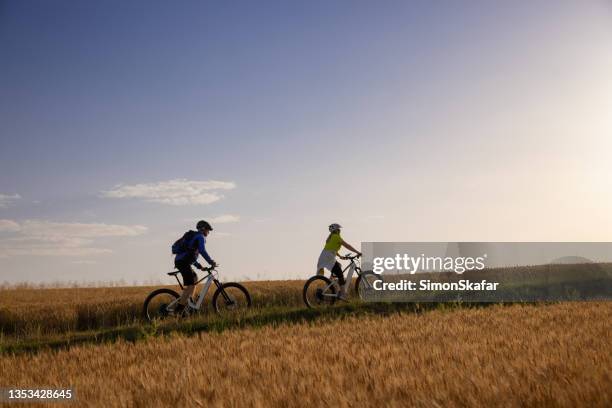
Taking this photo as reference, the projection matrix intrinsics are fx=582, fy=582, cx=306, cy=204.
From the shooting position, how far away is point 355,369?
253 inches

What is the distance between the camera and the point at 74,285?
32.1 metres

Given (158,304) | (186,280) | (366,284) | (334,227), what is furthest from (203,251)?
(366,284)

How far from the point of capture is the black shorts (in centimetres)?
1578

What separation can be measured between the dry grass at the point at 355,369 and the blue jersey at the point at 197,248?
4.79 m

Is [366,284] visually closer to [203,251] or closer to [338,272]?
[338,272]

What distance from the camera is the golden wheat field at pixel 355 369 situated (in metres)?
4.74

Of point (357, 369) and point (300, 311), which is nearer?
point (357, 369)

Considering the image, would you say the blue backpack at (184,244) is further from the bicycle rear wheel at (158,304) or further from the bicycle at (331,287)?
the bicycle at (331,287)

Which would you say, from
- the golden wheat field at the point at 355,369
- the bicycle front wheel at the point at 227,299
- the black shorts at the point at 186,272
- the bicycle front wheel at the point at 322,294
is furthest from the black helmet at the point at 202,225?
the golden wheat field at the point at 355,369

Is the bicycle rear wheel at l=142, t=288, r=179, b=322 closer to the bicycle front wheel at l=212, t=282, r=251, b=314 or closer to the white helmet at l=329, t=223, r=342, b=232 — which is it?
the bicycle front wheel at l=212, t=282, r=251, b=314

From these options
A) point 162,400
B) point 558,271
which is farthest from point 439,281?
point 162,400

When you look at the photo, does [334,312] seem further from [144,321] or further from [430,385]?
Result: [430,385]

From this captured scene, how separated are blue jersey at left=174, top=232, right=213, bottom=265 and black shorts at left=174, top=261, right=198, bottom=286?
0.61 feet

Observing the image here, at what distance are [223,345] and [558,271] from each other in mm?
23011
